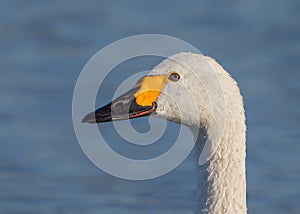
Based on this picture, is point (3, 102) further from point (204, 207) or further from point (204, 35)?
point (204, 207)

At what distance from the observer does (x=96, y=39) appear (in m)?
18.8

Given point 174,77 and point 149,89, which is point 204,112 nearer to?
point 174,77

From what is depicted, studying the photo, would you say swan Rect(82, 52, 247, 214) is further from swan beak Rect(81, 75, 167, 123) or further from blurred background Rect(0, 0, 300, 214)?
blurred background Rect(0, 0, 300, 214)

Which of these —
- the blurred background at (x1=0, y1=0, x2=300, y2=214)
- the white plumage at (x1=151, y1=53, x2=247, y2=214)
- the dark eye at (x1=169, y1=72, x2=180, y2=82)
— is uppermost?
the blurred background at (x1=0, y1=0, x2=300, y2=214)

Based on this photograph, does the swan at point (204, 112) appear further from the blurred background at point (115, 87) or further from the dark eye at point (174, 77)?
the blurred background at point (115, 87)

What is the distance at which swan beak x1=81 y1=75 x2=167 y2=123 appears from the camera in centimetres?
992

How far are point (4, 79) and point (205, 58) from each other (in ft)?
27.6

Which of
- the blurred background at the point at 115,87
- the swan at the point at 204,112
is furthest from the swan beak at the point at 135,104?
the blurred background at the point at 115,87

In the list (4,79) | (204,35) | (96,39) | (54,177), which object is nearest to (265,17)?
(204,35)

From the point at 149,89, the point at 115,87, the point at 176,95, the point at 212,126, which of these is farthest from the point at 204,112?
the point at 115,87

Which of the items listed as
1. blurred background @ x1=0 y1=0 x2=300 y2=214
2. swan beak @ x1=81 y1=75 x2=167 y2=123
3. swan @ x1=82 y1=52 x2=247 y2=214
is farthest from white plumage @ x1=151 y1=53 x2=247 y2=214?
blurred background @ x1=0 y1=0 x2=300 y2=214

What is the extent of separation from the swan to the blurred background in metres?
4.53

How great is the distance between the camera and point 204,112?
384 inches

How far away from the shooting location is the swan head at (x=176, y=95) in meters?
9.66
